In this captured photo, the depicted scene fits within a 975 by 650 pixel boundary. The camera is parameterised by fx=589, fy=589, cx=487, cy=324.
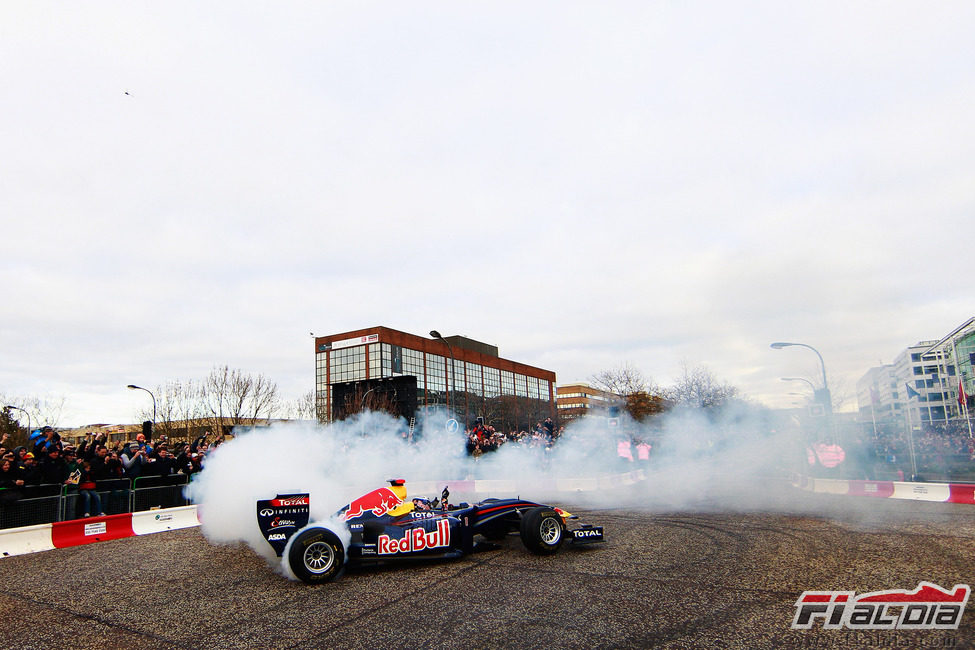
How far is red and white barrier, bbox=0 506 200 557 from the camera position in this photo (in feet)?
37.7

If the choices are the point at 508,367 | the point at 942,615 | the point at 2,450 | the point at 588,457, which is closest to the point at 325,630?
the point at 942,615

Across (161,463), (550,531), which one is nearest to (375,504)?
(550,531)

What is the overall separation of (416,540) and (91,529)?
8.43 metres

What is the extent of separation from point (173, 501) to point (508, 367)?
303ft

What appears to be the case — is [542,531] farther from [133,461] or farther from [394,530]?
[133,461]

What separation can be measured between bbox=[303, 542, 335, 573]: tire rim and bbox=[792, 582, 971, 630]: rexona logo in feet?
19.0

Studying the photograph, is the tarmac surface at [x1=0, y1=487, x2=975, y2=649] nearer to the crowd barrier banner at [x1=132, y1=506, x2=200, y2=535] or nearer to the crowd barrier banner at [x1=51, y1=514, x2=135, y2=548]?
the crowd barrier banner at [x1=51, y1=514, x2=135, y2=548]

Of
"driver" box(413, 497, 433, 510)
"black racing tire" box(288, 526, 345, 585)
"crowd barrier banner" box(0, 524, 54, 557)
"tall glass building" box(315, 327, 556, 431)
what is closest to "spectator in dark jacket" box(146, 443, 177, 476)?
"crowd barrier banner" box(0, 524, 54, 557)

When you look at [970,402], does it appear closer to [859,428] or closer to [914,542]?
[859,428]

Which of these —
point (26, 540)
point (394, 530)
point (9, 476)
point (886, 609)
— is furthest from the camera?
point (9, 476)

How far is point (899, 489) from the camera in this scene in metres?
17.1

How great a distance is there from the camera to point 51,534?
12.1 meters

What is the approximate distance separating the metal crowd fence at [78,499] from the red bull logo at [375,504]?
26.1 ft

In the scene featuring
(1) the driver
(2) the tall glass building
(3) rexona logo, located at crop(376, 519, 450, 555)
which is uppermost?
(2) the tall glass building
